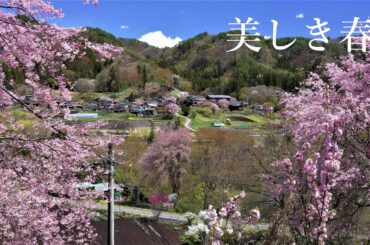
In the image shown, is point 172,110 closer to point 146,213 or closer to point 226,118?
point 226,118

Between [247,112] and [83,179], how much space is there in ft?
279

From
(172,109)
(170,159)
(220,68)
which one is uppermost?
(220,68)

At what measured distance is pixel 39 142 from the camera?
18.2 feet

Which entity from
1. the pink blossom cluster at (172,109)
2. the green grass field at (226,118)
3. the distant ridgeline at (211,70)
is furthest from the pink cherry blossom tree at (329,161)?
the distant ridgeline at (211,70)

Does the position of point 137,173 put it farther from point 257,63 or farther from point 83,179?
point 257,63

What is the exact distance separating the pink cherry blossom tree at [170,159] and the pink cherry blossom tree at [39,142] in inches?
1004

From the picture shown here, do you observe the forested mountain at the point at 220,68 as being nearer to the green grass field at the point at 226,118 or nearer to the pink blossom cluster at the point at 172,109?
the green grass field at the point at 226,118

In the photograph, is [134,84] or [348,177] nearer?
[348,177]

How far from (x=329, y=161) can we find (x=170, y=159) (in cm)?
3020

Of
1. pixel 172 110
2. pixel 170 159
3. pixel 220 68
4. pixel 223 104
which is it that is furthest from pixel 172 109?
pixel 220 68

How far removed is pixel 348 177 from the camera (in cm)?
515

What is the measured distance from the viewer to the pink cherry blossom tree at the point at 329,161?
2965mm

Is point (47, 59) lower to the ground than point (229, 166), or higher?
higher

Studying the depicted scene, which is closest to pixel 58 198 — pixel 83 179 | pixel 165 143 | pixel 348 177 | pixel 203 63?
pixel 83 179
